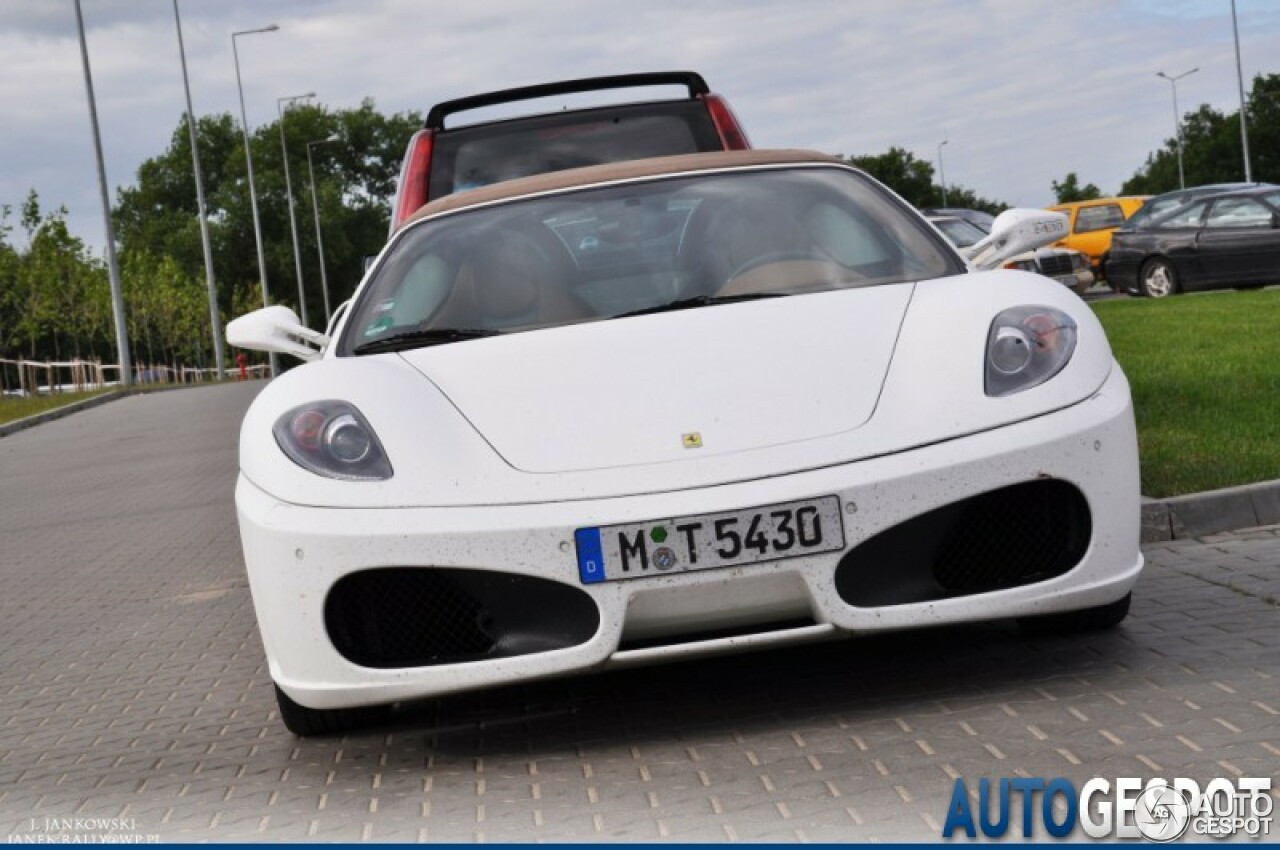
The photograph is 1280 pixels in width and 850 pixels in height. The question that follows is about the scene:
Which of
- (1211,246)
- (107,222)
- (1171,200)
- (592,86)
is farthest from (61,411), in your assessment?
(592,86)

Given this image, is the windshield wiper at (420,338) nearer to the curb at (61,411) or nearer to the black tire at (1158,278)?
the curb at (61,411)

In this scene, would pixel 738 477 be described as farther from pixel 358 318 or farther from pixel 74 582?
pixel 74 582

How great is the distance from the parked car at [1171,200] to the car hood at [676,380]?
21.3m

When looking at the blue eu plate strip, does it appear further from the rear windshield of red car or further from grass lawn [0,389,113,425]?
grass lawn [0,389,113,425]

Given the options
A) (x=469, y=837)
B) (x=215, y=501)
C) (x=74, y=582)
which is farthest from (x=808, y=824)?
(x=215, y=501)

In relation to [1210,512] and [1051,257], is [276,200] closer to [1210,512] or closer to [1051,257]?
[1051,257]

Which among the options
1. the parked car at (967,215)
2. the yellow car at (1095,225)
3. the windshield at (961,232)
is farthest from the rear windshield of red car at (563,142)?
the yellow car at (1095,225)

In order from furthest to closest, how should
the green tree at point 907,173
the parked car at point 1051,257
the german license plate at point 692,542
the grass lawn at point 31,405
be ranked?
1. the green tree at point 907,173
2. the grass lawn at point 31,405
3. the parked car at point 1051,257
4. the german license plate at point 692,542

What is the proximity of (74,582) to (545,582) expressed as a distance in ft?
18.1

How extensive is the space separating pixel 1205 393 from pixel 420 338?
6584 millimetres

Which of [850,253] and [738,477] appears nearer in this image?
[738,477]

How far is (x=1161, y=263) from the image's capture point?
2594cm

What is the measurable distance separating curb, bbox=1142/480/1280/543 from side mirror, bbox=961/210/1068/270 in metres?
1.44

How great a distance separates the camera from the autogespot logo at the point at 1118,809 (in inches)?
141
